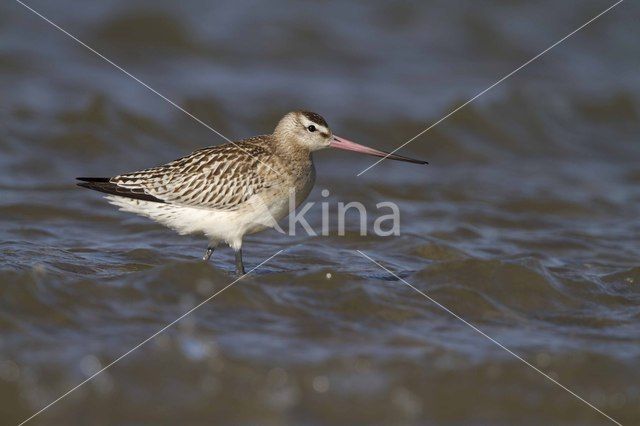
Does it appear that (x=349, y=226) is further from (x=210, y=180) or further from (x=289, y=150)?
(x=210, y=180)

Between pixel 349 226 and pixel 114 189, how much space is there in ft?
10.9

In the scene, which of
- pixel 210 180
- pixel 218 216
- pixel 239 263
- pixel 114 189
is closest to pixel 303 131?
pixel 210 180

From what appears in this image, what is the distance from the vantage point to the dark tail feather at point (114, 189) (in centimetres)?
912

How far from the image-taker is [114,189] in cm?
915

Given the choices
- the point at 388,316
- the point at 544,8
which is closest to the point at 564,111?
the point at 544,8

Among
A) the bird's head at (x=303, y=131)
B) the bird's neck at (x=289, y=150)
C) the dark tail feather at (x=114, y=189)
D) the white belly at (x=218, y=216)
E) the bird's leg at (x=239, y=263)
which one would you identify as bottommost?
the bird's leg at (x=239, y=263)

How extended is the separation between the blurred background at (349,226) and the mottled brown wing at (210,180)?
0.70 metres

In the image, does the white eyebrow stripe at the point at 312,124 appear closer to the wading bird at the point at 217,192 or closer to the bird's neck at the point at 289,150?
the bird's neck at the point at 289,150

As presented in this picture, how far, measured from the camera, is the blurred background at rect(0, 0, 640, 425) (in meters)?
7.15

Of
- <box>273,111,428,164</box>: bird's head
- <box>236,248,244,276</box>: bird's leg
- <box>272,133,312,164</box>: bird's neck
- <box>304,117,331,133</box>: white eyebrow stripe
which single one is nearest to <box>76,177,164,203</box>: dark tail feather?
<box>236,248,244,276</box>: bird's leg

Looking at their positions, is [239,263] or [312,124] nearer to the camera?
[239,263]

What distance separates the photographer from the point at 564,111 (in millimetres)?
16312

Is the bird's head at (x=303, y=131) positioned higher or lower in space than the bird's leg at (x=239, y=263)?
higher

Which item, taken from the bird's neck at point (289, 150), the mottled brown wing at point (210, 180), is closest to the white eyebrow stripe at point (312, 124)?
the bird's neck at point (289, 150)
